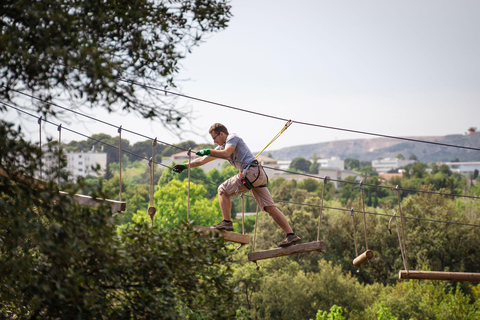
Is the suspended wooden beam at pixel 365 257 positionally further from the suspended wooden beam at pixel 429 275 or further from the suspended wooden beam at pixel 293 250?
the suspended wooden beam at pixel 293 250

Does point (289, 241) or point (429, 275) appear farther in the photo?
point (429, 275)

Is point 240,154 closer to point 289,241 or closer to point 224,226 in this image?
point 224,226

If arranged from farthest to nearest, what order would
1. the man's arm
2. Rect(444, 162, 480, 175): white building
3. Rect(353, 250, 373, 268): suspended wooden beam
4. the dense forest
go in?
Rect(444, 162, 480, 175): white building
the dense forest
Rect(353, 250, 373, 268): suspended wooden beam
the man's arm

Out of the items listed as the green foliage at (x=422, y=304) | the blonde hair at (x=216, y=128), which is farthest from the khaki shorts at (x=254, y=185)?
the green foliage at (x=422, y=304)

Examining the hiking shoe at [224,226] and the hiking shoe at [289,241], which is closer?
the hiking shoe at [224,226]

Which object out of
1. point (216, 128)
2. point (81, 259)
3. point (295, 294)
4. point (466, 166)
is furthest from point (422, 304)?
point (466, 166)

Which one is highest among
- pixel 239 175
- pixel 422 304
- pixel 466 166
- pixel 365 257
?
pixel 466 166

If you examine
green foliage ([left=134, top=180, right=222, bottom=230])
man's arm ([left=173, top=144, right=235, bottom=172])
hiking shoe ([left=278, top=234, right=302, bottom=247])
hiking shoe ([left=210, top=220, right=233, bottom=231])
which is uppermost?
man's arm ([left=173, top=144, right=235, bottom=172])

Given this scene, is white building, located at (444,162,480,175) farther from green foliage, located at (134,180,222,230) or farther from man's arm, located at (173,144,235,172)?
man's arm, located at (173,144,235,172)

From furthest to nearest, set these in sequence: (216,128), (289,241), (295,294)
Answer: (295,294) < (289,241) < (216,128)

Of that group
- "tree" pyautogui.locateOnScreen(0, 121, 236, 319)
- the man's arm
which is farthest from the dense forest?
"tree" pyautogui.locateOnScreen(0, 121, 236, 319)

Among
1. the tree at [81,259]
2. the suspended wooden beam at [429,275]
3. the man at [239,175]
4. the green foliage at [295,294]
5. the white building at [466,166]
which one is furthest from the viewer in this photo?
the white building at [466,166]

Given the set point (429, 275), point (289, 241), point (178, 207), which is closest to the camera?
point (289, 241)

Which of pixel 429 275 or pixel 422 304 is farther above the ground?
pixel 429 275
